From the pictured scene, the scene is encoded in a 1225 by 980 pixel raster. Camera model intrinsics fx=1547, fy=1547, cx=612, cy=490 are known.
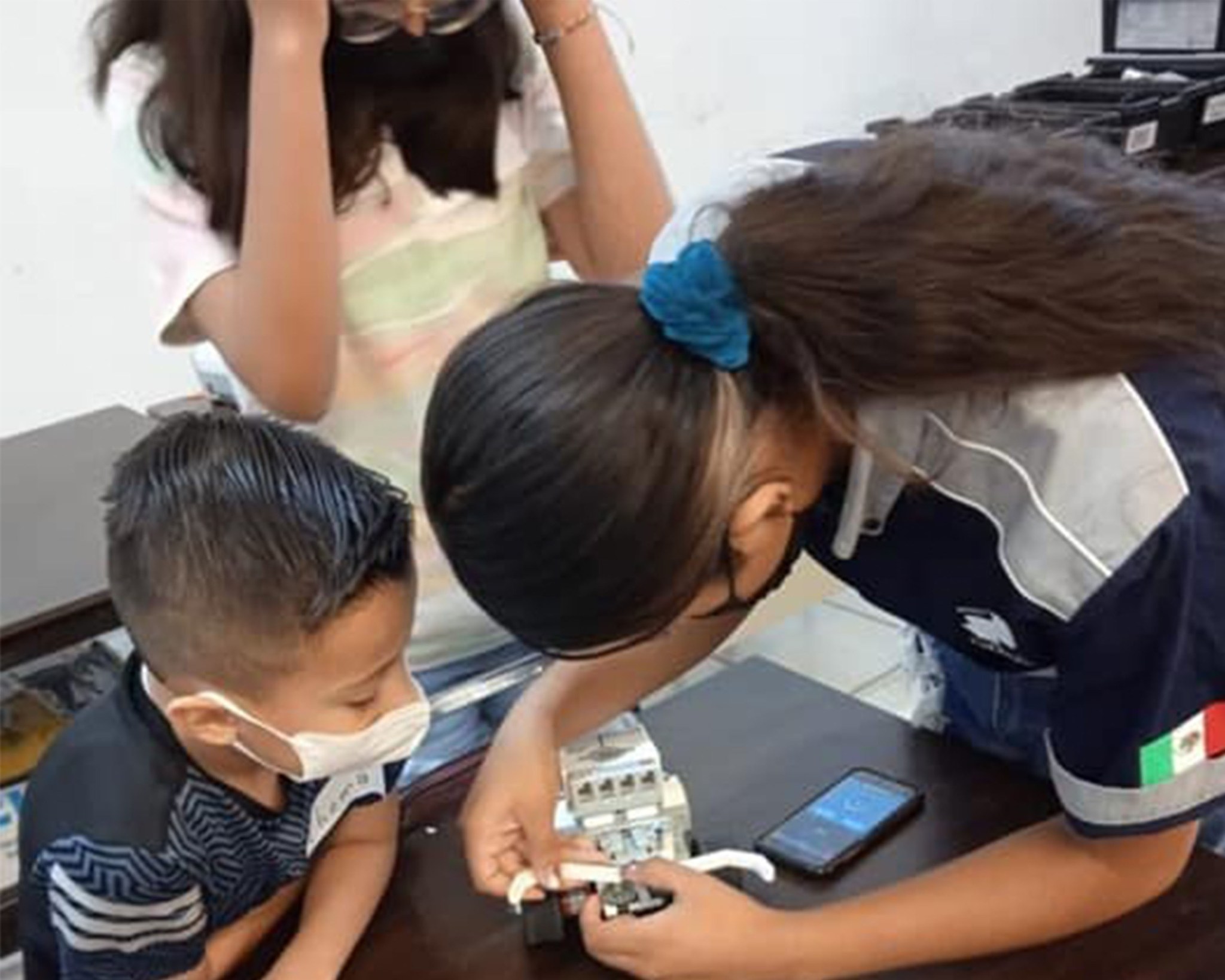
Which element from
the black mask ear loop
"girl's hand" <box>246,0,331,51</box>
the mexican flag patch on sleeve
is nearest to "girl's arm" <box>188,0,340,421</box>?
"girl's hand" <box>246,0,331,51</box>

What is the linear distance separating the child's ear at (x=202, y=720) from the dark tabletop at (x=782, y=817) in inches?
5.8

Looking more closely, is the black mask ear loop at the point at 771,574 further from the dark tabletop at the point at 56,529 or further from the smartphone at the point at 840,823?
the dark tabletop at the point at 56,529

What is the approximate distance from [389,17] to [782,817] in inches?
22.2

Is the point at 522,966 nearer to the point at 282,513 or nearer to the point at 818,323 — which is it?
the point at 282,513

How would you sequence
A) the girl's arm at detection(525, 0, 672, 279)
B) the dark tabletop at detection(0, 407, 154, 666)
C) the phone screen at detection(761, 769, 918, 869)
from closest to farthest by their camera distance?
the phone screen at detection(761, 769, 918, 869) → the girl's arm at detection(525, 0, 672, 279) → the dark tabletop at detection(0, 407, 154, 666)

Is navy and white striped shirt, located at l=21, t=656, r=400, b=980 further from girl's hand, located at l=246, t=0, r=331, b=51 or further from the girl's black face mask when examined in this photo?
girl's hand, located at l=246, t=0, r=331, b=51

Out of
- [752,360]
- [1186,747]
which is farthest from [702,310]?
[1186,747]

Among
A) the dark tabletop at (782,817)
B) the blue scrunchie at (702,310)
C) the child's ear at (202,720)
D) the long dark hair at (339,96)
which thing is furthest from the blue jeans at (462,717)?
the blue scrunchie at (702,310)

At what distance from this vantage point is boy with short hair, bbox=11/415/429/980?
0.85m

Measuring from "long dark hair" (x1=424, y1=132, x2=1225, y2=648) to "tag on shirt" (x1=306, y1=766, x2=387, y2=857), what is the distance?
0.27m

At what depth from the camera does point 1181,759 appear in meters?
0.75

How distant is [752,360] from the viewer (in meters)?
0.71

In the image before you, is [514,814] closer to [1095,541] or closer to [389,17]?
[1095,541]

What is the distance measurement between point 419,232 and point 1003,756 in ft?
1.70
